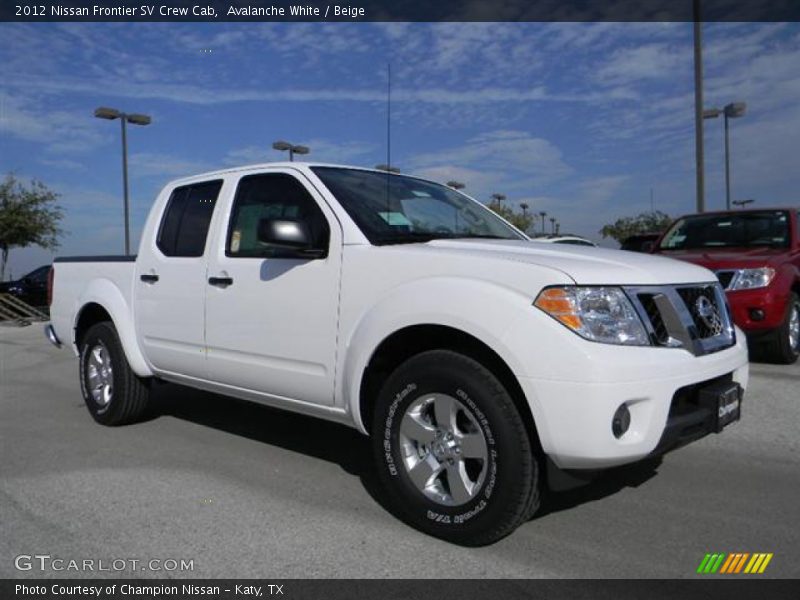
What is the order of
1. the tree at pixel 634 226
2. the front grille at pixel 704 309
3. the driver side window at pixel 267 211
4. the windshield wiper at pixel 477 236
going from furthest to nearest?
1. the tree at pixel 634 226
2. the windshield wiper at pixel 477 236
3. the driver side window at pixel 267 211
4. the front grille at pixel 704 309

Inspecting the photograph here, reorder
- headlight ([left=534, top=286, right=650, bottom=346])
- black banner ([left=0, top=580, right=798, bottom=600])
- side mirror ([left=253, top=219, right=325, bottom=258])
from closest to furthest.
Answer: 1. black banner ([left=0, top=580, right=798, bottom=600])
2. headlight ([left=534, top=286, right=650, bottom=346])
3. side mirror ([left=253, top=219, right=325, bottom=258])

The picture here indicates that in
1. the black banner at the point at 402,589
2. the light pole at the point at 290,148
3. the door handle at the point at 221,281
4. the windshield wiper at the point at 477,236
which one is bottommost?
the black banner at the point at 402,589

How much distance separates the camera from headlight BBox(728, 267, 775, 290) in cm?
691

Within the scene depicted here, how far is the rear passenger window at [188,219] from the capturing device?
15.5 ft

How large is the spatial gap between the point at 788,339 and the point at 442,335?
543cm

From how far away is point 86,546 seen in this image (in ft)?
10.7

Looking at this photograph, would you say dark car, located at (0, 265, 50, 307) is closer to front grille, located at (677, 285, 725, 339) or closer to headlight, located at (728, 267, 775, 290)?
headlight, located at (728, 267, 775, 290)

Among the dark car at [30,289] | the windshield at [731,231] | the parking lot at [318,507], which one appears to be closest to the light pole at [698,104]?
the windshield at [731,231]

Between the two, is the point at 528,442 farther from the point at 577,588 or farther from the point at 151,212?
the point at 151,212

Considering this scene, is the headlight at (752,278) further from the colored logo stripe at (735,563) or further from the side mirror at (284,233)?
the side mirror at (284,233)

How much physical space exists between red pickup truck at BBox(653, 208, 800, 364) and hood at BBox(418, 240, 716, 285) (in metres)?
3.67

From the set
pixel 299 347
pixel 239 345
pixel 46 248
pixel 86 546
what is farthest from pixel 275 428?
pixel 46 248

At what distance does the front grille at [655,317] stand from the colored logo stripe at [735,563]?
963 mm

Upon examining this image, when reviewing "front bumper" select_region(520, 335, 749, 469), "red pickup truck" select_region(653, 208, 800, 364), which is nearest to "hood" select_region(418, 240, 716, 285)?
"front bumper" select_region(520, 335, 749, 469)
